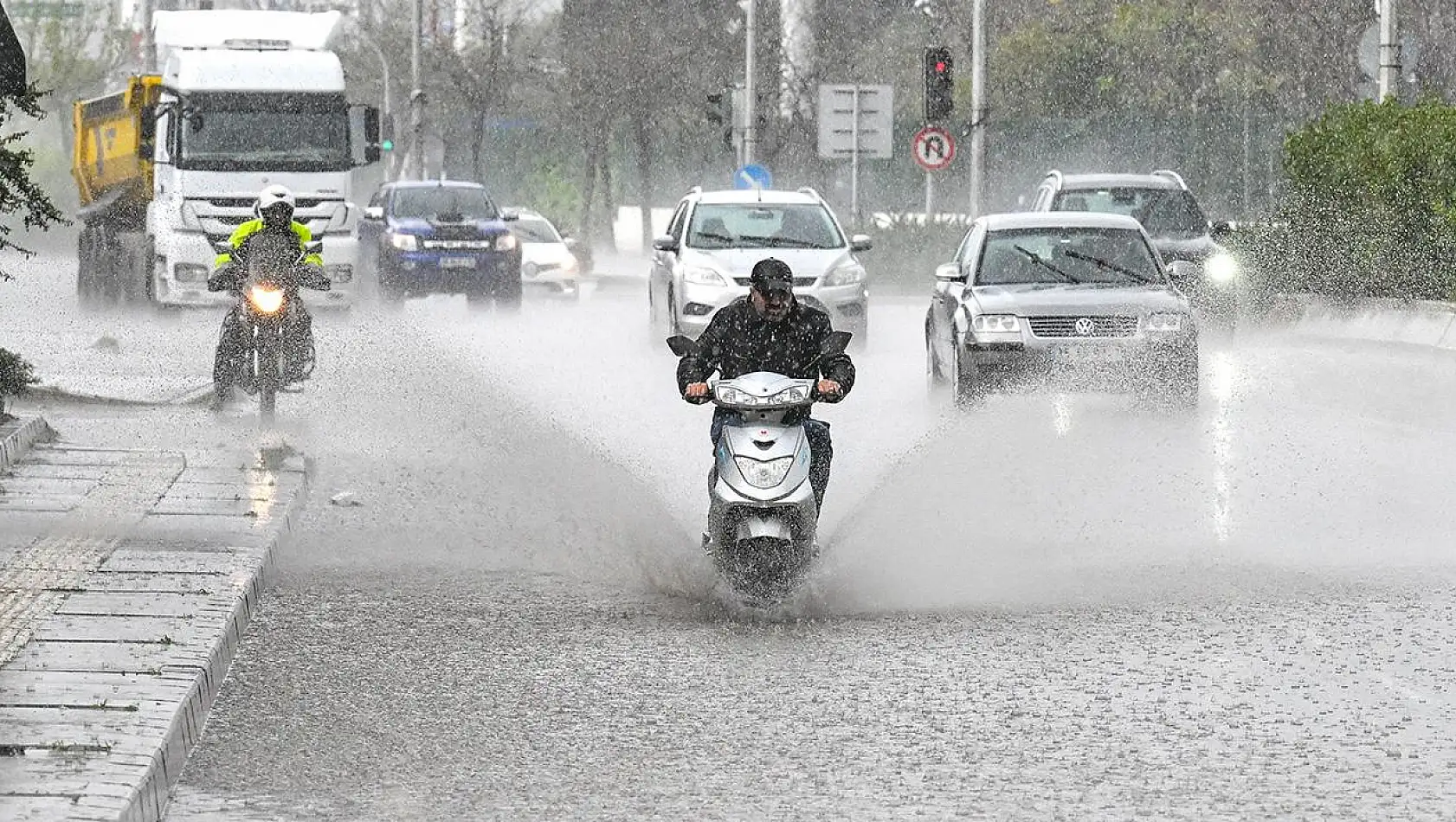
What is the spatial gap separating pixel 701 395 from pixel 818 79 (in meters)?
50.8

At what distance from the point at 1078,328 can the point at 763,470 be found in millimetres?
9617

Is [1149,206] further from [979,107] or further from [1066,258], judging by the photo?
[979,107]

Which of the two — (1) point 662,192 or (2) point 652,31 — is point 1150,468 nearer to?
(2) point 652,31

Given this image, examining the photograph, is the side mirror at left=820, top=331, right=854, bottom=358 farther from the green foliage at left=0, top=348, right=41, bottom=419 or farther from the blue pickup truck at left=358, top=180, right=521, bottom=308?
the blue pickup truck at left=358, top=180, right=521, bottom=308

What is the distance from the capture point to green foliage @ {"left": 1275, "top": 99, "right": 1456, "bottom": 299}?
93.2 feet

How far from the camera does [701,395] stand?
10.7 m

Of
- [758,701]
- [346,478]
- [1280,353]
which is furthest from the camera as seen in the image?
[1280,353]

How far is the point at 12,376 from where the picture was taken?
17109 millimetres

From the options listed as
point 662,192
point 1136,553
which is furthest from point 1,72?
point 662,192

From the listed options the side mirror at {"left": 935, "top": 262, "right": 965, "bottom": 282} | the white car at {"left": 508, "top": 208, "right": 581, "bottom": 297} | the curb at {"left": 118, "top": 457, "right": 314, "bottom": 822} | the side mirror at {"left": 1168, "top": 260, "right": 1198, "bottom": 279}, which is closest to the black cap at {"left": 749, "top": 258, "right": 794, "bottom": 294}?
the curb at {"left": 118, "top": 457, "right": 314, "bottom": 822}

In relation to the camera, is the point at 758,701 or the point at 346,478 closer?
the point at 758,701

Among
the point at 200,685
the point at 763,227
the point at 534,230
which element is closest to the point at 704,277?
the point at 763,227

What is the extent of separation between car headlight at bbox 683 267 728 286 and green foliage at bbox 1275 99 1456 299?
6.56 metres

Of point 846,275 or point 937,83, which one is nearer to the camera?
point 846,275
